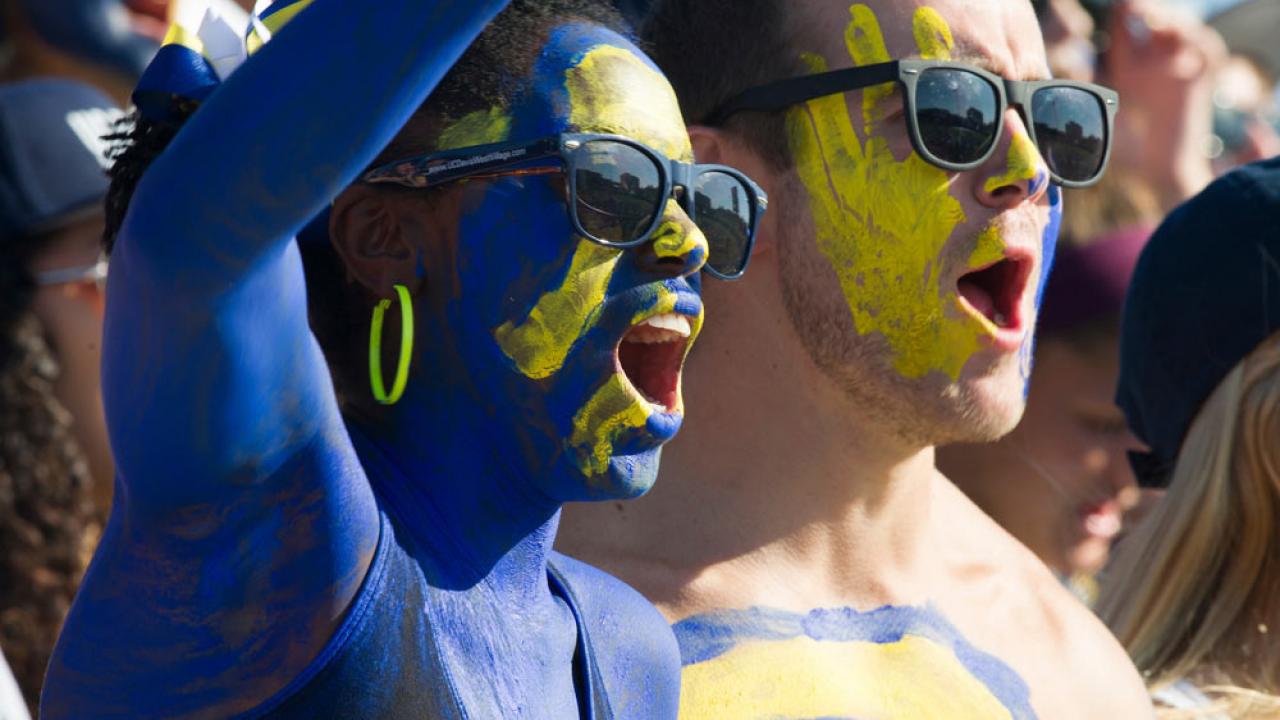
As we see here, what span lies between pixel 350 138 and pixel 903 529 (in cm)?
165

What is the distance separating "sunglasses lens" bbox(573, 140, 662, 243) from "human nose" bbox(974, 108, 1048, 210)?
94 centimetres

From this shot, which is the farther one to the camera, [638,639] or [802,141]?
[802,141]

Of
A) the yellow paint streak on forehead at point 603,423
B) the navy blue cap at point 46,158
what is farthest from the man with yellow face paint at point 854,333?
the navy blue cap at point 46,158

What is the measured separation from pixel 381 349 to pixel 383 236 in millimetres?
120

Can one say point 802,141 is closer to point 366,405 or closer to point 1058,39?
point 366,405

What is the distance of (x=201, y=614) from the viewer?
1551mm

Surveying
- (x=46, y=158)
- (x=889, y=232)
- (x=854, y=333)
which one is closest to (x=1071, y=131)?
(x=889, y=232)

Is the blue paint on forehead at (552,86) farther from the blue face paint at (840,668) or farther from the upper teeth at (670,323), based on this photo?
the blue face paint at (840,668)

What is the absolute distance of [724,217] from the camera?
6.60 feet

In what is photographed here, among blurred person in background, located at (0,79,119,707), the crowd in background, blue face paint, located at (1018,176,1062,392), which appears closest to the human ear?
the crowd in background

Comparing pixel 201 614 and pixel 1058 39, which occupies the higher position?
pixel 201 614

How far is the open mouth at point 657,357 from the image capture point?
6.20 ft

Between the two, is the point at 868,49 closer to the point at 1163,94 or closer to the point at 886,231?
the point at 886,231

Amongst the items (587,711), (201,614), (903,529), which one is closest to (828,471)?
(903,529)
